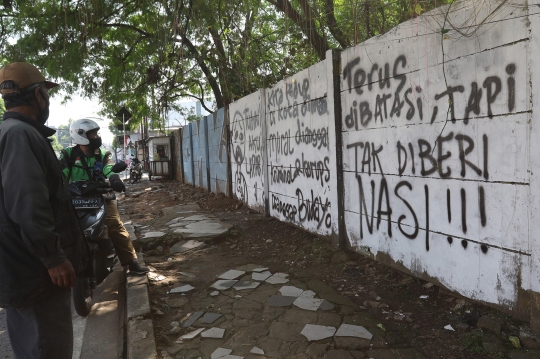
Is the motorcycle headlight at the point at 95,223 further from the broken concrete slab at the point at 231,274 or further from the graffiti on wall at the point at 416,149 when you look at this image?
the graffiti on wall at the point at 416,149

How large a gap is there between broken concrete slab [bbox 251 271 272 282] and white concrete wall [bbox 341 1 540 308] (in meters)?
1.04

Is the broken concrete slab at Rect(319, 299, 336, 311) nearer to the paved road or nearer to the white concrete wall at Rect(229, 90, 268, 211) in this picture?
the paved road

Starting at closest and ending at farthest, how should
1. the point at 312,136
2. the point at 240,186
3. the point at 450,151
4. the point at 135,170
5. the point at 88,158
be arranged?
the point at 450,151 → the point at 88,158 → the point at 312,136 → the point at 240,186 → the point at 135,170

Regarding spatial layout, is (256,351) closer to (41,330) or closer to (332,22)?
(41,330)

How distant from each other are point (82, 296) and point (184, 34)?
10.3 feet

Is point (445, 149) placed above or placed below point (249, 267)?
above

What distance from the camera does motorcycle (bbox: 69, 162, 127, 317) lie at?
3383 mm

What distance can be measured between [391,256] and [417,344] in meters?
1.15

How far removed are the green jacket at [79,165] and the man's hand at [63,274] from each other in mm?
2265

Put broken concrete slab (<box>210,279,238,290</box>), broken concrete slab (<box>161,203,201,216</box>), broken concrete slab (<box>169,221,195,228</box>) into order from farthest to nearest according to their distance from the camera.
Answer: broken concrete slab (<box>161,203,201,216</box>) → broken concrete slab (<box>169,221,195,228</box>) → broken concrete slab (<box>210,279,238,290</box>)

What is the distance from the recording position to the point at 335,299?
3523 mm

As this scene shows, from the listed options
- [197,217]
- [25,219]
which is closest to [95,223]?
[25,219]

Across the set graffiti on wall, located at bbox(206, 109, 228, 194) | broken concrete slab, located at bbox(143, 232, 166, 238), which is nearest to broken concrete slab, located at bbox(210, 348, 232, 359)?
broken concrete slab, located at bbox(143, 232, 166, 238)

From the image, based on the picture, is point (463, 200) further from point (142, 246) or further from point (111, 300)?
point (142, 246)
